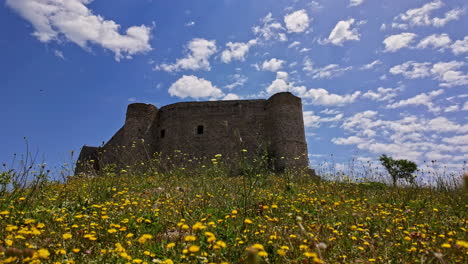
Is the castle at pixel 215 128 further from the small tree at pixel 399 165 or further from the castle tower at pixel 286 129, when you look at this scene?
the small tree at pixel 399 165

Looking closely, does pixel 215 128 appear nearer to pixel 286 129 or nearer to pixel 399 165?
pixel 286 129

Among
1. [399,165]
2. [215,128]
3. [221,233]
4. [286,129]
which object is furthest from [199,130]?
[399,165]

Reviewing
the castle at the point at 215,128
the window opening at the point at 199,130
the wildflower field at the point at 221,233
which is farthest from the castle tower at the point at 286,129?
the wildflower field at the point at 221,233

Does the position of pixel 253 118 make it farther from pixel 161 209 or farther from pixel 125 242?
pixel 125 242

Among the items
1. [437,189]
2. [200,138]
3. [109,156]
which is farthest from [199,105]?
[437,189]

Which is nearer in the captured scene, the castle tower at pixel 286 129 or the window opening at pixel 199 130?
the castle tower at pixel 286 129

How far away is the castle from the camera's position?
17.7 meters

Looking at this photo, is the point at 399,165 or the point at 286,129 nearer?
the point at 286,129

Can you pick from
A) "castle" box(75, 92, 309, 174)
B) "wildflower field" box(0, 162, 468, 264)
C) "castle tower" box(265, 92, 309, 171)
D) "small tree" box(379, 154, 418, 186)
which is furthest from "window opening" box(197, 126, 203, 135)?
"small tree" box(379, 154, 418, 186)

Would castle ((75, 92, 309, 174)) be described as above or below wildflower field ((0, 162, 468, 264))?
above

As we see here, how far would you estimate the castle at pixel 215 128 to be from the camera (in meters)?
17.7

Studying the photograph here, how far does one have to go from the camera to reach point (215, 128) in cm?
1875

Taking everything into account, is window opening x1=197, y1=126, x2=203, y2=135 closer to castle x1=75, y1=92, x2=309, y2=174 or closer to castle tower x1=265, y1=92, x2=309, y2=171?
castle x1=75, y1=92, x2=309, y2=174

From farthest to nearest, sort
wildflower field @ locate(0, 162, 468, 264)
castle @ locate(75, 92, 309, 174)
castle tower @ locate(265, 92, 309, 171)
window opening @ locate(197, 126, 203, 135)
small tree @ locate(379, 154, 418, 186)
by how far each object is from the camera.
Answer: small tree @ locate(379, 154, 418, 186)
window opening @ locate(197, 126, 203, 135)
castle @ locate(75, 92, 309, 174)
castle tower @ locate(265, 92, 309, 171)
wildflower field @ locate(0, 162, 468, 264)
